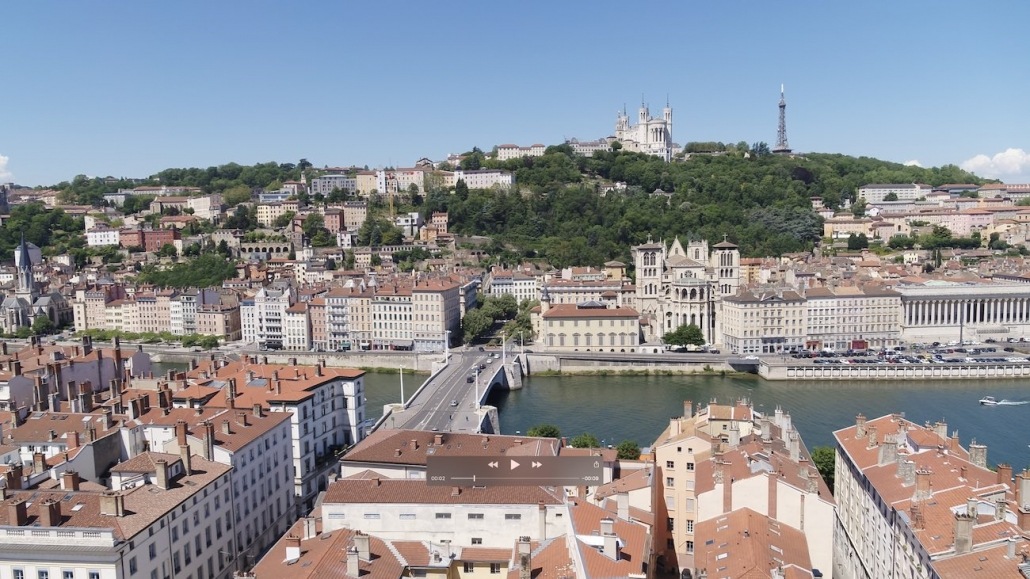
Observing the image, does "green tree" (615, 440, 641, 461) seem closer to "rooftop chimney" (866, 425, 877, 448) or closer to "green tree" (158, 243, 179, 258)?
"rooftop chimney" (866, 425, 877, 448)

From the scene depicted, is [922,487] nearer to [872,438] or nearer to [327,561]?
[872,438]

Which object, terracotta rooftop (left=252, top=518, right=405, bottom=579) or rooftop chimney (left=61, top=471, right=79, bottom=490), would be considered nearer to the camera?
terracotta rooftop (left=252, top=518, right=405, bottom=579)

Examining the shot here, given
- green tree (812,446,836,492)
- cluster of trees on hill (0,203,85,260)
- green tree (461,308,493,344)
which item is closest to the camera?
green tree (812,446,836,492)

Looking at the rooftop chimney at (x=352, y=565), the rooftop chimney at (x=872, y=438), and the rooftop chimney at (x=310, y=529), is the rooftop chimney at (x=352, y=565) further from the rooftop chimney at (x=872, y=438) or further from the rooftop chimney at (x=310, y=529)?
the rooftop chimney at (x=872, y=438)

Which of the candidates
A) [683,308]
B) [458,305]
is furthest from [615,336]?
[458,305]

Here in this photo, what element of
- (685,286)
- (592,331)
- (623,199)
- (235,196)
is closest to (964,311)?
(685,286)

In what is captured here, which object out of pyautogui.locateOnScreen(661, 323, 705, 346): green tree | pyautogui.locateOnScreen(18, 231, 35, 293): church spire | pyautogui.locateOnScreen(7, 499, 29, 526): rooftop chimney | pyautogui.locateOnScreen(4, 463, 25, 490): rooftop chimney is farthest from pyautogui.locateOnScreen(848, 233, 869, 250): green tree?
pyautogui.locateOnScreen(7, 499, 29, 526): rooftop chimney

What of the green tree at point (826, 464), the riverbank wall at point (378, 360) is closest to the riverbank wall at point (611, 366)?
the riverbank wall at point (378, 360)
